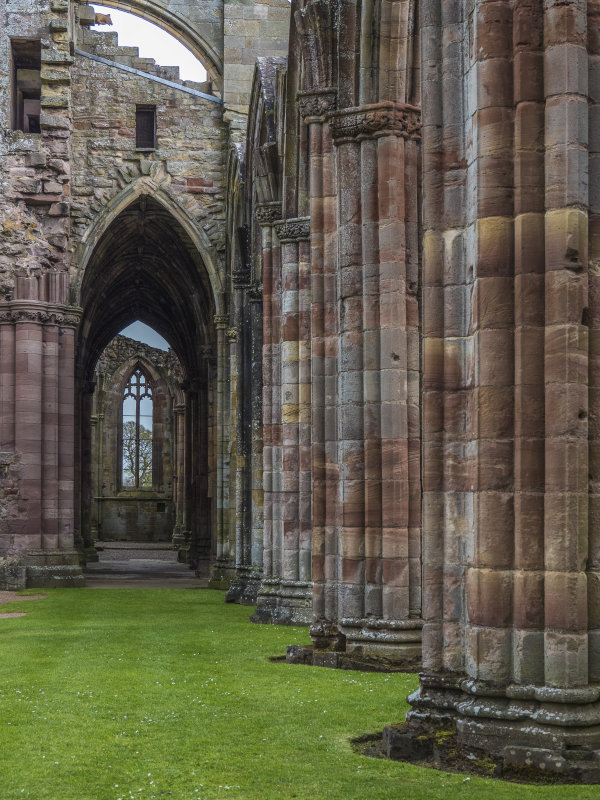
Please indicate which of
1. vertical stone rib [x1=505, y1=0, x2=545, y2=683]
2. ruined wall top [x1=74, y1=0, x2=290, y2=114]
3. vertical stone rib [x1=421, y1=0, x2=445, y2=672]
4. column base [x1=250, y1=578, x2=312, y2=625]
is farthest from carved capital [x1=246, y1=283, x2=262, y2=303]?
vertical stone rib [x1=505, y1=0, x2=545, y2=683]

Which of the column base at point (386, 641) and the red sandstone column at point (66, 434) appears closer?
the column base at point (386, 641)

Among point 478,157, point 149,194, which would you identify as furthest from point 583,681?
point 149,194

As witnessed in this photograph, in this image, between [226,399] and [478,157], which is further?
[226,399]

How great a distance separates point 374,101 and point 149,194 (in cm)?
1349

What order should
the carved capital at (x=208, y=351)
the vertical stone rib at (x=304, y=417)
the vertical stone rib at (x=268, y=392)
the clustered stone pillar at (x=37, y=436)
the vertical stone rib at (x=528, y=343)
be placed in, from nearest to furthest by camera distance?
the vertical stone rib at (x=528, y=343), the vertical stone rib at (x=304, y=417), the vertical stone rib at (x=268, y=392), the clustered stone pillar at (x=37, y=436), the carved capital at (x=208, y=351)

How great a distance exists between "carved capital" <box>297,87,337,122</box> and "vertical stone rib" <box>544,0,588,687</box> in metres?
5.41

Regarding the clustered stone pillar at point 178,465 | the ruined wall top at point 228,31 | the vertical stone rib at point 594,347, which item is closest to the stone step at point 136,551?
the clustered stone pillar at point 178,465

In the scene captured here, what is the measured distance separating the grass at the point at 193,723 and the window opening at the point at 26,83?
12.9m

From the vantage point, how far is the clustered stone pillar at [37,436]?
21047mm

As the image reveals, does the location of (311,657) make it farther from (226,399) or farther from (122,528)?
(122,528)

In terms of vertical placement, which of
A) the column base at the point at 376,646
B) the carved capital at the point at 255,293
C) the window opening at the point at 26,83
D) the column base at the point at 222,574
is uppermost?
the window opening at the point at 26,83

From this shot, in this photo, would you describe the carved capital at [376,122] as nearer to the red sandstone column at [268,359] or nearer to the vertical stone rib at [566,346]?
the vertical stone rib at [566,346]

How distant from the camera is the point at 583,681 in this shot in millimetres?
5500

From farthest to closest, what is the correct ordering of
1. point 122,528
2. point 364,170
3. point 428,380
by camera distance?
point 122,528, point 364,170, point 428,380
